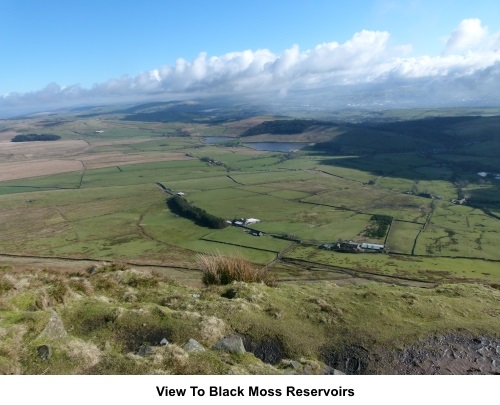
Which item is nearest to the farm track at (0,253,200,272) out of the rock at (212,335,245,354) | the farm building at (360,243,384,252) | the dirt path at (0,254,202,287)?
the dirt path at (0,254,202,287)

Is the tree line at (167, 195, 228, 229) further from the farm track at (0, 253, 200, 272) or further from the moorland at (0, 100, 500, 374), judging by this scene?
the farm track at (0, 253, 200, 272)

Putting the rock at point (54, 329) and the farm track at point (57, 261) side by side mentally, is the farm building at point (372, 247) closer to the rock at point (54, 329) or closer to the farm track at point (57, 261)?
the farm track at point (57, 261)

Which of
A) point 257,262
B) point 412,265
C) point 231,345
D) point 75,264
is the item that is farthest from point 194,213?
point 231,345

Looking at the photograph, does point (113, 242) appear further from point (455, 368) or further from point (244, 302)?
point (455, 368)

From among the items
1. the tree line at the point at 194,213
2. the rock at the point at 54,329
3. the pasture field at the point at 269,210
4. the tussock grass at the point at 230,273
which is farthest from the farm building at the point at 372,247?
the rock at the point at 54,329

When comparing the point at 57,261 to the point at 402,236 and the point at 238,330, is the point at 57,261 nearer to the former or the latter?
the point at 238,330

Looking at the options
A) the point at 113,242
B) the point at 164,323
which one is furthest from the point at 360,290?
the point at 113,242

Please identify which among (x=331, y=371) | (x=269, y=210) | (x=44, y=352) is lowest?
(x=269, y=210)

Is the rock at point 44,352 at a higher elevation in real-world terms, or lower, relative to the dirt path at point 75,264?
higher
